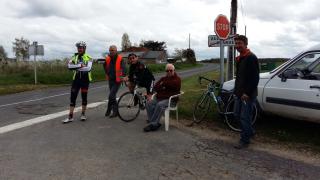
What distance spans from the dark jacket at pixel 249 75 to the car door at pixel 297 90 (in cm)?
78

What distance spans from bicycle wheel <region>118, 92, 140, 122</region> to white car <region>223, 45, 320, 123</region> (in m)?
2.98

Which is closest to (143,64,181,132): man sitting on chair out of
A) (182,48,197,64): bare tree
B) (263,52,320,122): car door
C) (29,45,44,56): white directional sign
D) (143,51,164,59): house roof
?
(263,52,320,122): car door

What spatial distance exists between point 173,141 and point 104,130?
169cm

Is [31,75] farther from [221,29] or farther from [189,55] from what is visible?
[189,55]

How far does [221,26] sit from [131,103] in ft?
11.3

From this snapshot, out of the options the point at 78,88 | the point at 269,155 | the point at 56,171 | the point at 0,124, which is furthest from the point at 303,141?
the point at 0,124

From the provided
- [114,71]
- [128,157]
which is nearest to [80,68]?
[114,71]

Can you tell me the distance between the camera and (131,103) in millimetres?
9695

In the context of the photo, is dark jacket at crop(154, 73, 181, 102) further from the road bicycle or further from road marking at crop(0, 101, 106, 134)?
road marking at crop(0, 101, 106, 134)

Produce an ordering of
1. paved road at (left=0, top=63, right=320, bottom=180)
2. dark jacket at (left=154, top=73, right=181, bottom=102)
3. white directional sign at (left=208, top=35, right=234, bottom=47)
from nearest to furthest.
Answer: paved road at (left=0, top=63, right=320, bottom=180) < dark jacket at (left=154, top=73, right=181, bottom=102) < white directional sign at (left=208, top=35, right=234, bottom=47)

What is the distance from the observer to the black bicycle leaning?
864 centimetres

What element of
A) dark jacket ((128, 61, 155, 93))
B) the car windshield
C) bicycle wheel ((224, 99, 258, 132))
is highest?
the car windshield

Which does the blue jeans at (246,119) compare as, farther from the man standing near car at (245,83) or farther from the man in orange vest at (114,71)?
the man in orange vest at (114,71)

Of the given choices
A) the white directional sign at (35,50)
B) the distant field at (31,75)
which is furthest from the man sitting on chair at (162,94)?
the white directional sign at (35,50)
